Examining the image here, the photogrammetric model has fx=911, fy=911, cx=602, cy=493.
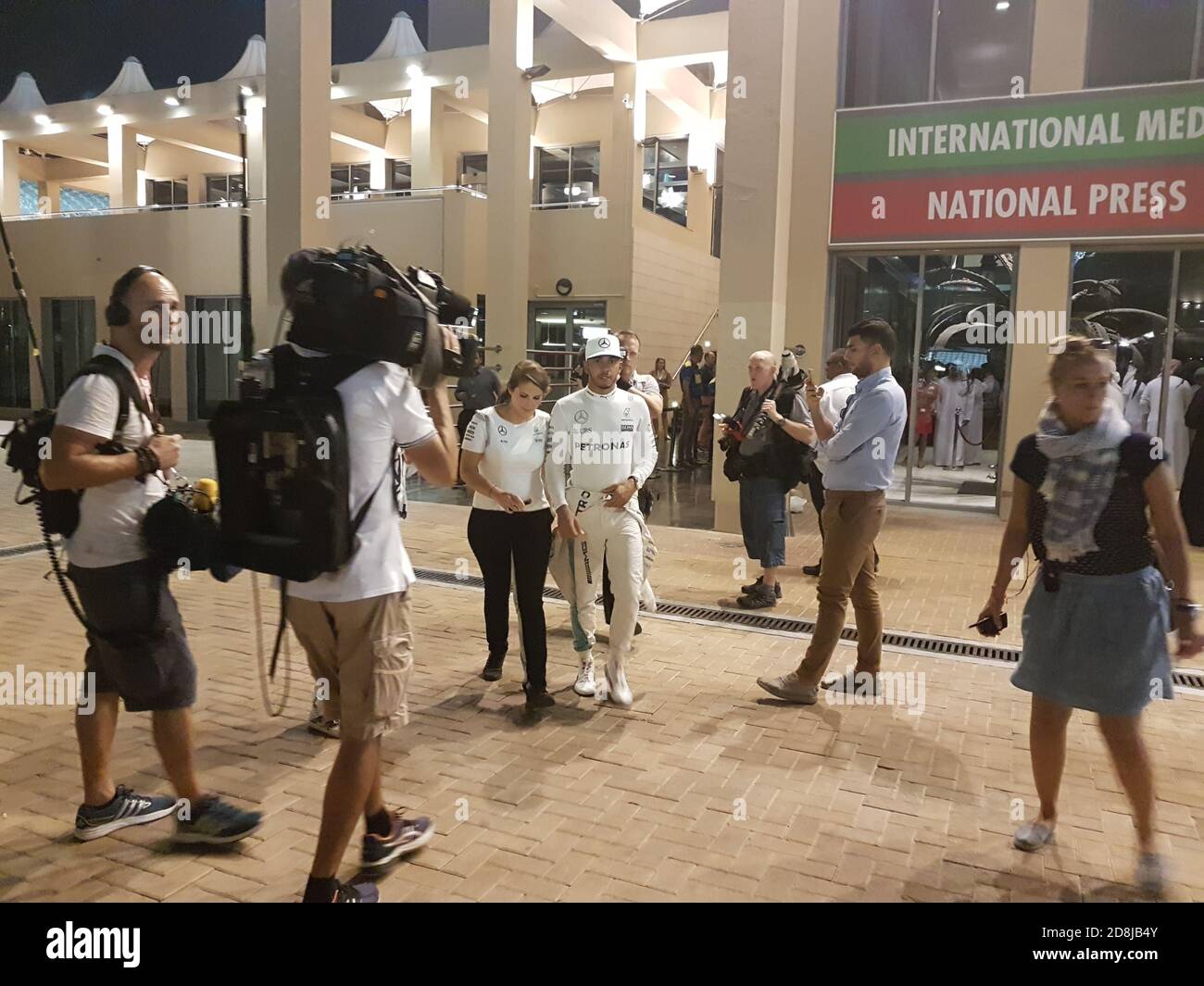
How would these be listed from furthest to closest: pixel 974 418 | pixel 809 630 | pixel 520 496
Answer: pixel 974 418
pixel 809 630
pixel 520 496

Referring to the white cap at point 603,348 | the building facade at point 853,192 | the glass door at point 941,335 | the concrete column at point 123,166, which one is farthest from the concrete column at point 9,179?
the white cap at point 603,348

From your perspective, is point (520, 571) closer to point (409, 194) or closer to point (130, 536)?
point (130, 536)

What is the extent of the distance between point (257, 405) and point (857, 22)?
10948mm

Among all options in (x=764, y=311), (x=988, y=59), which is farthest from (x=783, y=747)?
(x=988, y=59)

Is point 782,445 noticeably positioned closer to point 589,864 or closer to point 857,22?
point 589,864

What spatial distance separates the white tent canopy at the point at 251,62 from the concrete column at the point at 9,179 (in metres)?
7.55

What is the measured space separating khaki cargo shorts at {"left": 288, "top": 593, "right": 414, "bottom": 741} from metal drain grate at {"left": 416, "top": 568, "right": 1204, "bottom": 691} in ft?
9.43

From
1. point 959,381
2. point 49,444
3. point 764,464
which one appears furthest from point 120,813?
point 959,381

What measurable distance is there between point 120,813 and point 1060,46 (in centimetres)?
1144

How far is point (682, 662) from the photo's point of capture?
17.6 ft

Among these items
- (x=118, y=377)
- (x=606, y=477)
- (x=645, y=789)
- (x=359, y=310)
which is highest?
(x=359, y=310)

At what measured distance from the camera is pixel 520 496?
182 inches

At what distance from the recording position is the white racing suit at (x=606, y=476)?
14.8 ft
